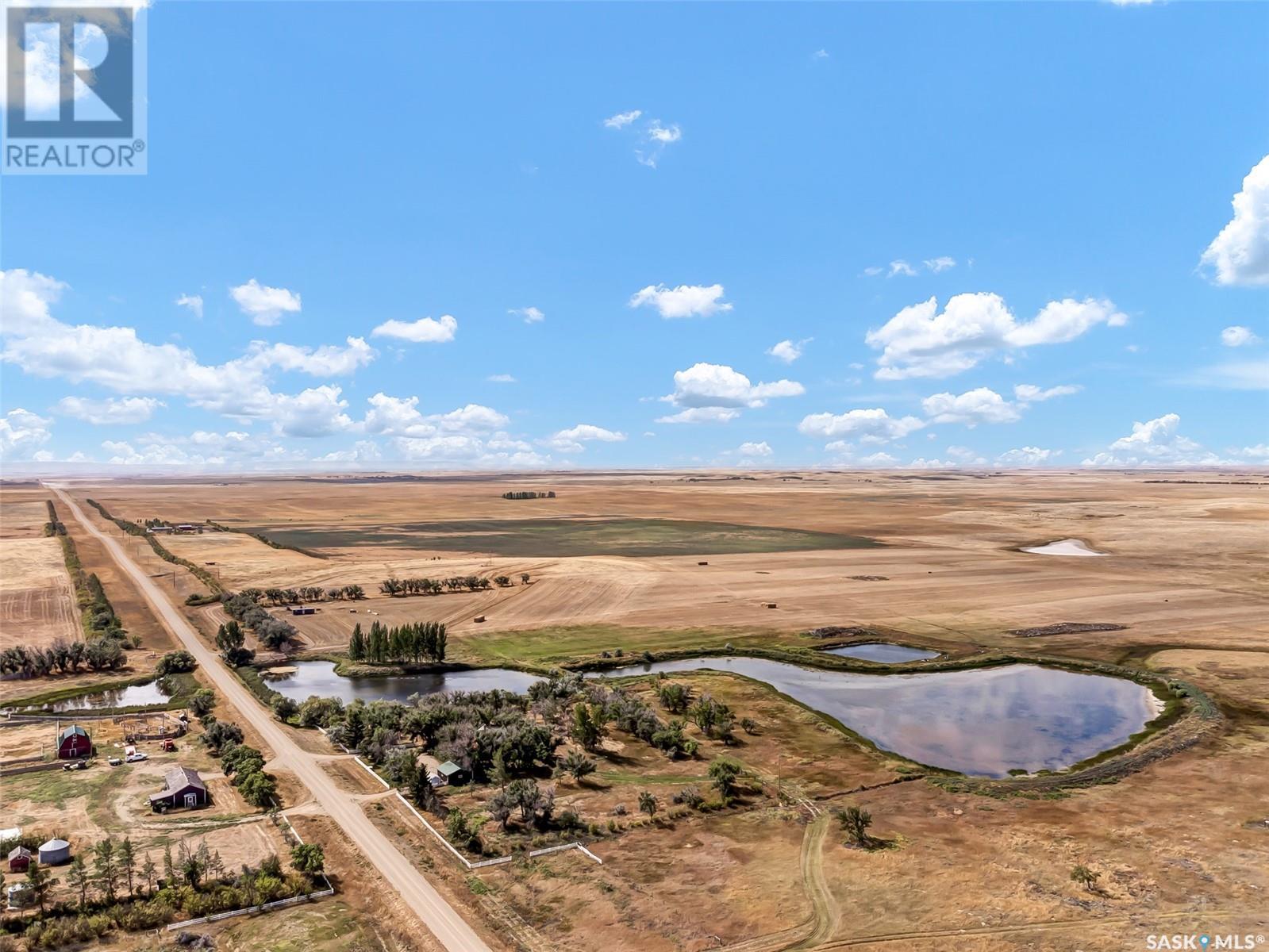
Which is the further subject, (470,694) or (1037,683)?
(1037,683)

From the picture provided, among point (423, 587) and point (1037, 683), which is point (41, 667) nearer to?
point (423, 587)

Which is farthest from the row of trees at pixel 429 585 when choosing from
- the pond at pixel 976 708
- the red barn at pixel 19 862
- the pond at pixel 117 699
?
the red barn at pixel 19 862

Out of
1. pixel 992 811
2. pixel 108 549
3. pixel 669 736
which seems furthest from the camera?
pixel 108 549

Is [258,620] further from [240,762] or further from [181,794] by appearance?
[181,794]

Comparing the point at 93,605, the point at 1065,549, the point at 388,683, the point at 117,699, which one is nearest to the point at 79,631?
the point at 93,605

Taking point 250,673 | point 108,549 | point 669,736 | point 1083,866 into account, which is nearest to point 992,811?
point 1083,866

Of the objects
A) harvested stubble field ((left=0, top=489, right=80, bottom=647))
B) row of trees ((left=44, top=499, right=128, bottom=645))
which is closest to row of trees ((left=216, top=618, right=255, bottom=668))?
row of trees ((left=44, top=499, right=128, bottom=645))
